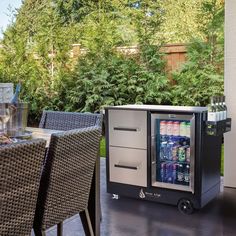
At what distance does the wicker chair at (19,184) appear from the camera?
1770 millimetres

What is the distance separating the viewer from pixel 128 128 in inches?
147

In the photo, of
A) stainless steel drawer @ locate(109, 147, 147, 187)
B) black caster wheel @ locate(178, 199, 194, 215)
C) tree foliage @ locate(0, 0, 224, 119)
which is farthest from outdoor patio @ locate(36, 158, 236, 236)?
tree foliage @ locate(0, 0, 224, 119)

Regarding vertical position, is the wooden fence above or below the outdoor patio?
above

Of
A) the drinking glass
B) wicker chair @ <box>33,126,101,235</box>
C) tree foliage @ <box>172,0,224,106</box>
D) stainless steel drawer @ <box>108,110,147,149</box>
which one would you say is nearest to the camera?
wicker chair @ <box>33,126,101,235</box>

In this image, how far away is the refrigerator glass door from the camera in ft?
11.6

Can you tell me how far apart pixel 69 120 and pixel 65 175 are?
971mm

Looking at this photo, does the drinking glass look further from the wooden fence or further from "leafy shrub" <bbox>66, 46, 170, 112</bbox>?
the wooden fence

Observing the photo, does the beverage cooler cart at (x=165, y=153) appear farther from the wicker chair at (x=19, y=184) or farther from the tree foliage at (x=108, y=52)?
the tree foliage at (x=108, y=52)

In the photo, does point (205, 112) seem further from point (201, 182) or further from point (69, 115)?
point (69, 115)

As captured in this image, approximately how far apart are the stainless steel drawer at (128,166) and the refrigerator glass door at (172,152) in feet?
0.32

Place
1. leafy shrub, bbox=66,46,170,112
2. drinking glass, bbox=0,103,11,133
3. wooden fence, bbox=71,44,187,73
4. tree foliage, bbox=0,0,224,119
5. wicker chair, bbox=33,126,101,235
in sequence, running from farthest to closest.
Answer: leafy shrub, bbox=66,46,170,112
wooden fence, bbox=71,44,187,73
tree foliage, bbox=0,0,224,119
drinking glass, bbox=0,103,11,133
wicker chair, bbox=33,126,101,235

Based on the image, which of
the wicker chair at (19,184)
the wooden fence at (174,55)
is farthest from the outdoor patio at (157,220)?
the wooden fence at (174,55)

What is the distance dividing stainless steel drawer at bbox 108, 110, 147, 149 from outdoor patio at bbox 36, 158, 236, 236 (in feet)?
1.80

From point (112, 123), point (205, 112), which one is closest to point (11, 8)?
point (112, 123)
